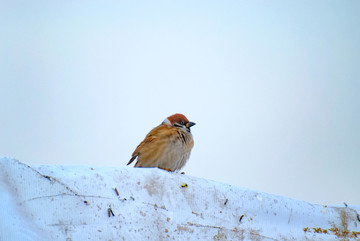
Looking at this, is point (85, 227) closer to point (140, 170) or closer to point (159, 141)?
point (140, 170)

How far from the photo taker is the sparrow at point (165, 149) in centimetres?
452

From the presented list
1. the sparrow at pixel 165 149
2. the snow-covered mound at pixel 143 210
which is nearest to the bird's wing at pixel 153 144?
the sparrow at pixel 165 149

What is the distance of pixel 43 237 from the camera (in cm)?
210

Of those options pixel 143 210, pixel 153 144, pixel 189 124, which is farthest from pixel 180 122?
pixel 143 210

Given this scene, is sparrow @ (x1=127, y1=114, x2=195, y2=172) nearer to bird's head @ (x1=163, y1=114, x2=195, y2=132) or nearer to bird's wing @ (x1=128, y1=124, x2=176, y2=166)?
bird's wing @ (x1=128, y1=124, x2=176, y2=166)

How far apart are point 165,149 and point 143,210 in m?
1.99

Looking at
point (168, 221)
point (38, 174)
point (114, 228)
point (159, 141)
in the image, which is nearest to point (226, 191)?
point (168, 221)

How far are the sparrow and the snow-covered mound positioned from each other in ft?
5.22

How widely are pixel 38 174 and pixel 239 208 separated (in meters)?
1.15

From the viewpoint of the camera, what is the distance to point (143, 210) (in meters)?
2.52

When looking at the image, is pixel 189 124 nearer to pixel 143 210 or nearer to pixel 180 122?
pixel 180 122

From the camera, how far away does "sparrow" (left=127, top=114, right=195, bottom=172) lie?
178 inches

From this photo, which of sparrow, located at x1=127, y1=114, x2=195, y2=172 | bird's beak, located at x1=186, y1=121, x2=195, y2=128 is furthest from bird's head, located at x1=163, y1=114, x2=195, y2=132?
sparrow, located at x1=127, y1=114, x2=195, y2=172

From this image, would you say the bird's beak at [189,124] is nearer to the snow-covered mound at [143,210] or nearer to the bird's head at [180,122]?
the bird's head at [180,122]
